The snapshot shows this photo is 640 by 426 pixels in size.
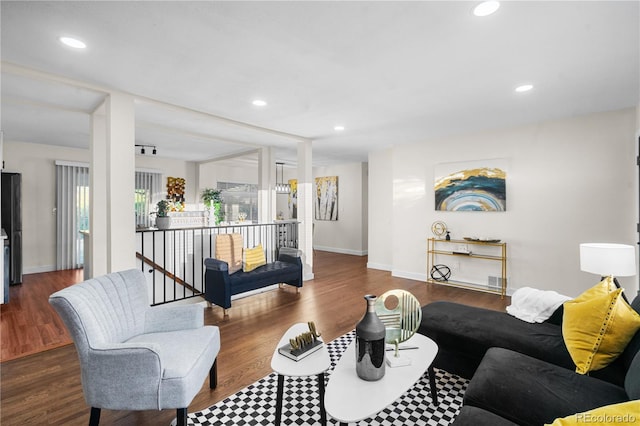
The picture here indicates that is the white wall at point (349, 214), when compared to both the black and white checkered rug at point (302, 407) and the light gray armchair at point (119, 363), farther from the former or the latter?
the light gray armchair at point (119, 363)

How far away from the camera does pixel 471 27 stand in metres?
2.09

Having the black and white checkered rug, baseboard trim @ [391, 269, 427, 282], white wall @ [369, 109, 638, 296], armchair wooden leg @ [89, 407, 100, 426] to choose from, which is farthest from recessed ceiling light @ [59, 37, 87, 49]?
baseboard trim @ [391, 269, 427, 282]

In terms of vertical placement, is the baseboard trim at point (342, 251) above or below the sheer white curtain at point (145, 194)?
below

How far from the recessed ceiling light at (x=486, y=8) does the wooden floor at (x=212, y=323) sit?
293 centimetres

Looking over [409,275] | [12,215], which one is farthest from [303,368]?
[12,215]

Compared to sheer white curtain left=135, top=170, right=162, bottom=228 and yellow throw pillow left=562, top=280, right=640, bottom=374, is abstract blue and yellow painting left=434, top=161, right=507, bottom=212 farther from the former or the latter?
sheer white curtain left=135, top=170, right=162, bottom=228

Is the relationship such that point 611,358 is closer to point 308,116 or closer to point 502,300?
point 502,300

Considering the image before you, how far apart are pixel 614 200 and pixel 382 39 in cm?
379

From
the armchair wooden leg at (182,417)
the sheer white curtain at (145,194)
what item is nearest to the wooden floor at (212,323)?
the armchair wooden leg at (182,417)

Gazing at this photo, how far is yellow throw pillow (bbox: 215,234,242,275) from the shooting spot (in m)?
4.29

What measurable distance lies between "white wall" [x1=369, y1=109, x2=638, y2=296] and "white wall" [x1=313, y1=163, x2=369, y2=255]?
110 inches

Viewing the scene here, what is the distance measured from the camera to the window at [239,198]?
9.13 m

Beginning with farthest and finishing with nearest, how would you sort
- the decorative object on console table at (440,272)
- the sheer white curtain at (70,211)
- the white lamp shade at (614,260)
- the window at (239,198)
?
the window at (239,198), the sheer white curtain at (70,211), the decorative object on console table at (440,272), the white lamp shade at (614,260)

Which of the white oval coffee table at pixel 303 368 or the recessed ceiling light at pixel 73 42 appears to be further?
the recessed ceiling light at pixel 73 42
